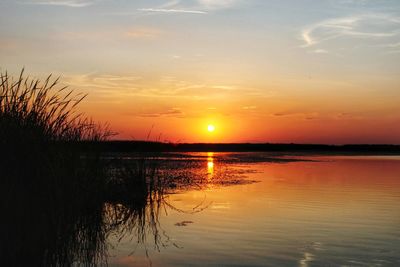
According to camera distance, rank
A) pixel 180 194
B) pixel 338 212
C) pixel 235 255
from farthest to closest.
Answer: pixel 180 194
pixel 338 212
pixel 235 255

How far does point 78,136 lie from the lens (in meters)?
9.92

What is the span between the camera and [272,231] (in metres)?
11.9

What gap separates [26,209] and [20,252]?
61cm

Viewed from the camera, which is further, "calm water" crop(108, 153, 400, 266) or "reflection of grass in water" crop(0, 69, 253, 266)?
"calm water" crop(108, 153, 400, 266)

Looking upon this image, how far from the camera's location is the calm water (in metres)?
9.25

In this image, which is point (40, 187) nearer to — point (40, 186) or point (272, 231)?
point (40, 186)

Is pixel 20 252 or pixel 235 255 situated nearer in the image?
pixel 20 252

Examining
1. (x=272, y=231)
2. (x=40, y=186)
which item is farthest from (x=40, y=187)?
(x=272, y=231)

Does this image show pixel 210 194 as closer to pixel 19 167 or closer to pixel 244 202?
pixel 244 202

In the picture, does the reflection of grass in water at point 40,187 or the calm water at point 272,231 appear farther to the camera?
the calm water at point 272,231

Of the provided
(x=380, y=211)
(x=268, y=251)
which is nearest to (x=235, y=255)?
(x=268, y=251)

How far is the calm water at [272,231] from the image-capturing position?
30.3ft

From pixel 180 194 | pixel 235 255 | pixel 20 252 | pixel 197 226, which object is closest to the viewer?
pixel 20 252

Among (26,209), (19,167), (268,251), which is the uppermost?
(19,167)
